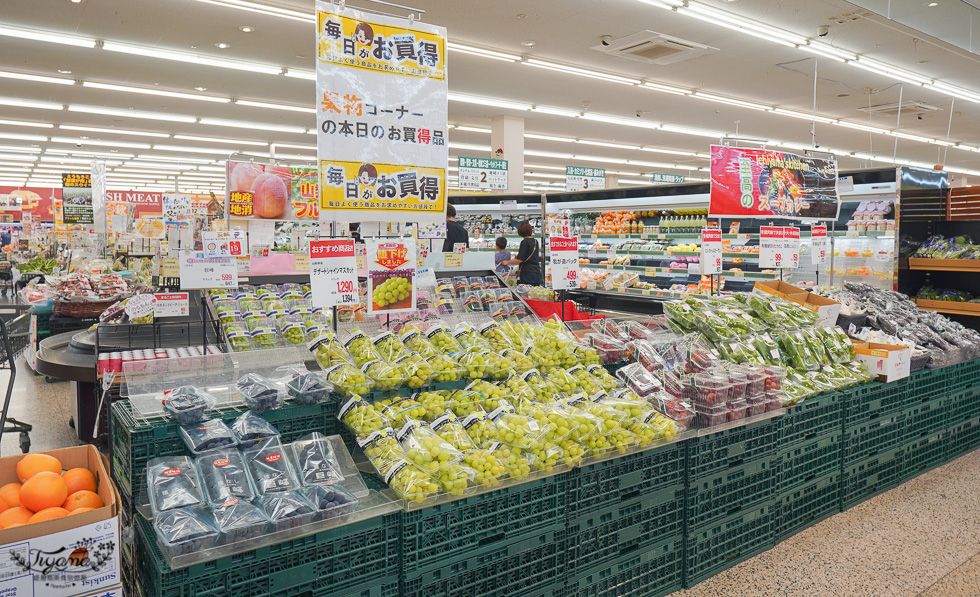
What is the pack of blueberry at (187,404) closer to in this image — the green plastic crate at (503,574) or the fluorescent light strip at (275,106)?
the green plastic crate at (503,574)

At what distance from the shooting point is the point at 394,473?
1.88 meters

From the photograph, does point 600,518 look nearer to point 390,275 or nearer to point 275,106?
point 390,275

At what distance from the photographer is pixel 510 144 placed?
12805 millimetres

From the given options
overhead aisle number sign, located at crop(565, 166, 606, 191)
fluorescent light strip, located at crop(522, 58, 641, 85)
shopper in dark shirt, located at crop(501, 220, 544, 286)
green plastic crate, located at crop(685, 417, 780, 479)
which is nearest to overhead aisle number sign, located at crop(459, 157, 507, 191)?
overhead aisle number sign, located at crop(565, 166, 606, 191)

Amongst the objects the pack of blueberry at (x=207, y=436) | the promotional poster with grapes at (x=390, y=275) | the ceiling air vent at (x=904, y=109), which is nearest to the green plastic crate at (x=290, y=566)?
the pack of blueberry at (x=207, y=436)

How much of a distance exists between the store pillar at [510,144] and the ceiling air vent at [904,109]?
658 cm

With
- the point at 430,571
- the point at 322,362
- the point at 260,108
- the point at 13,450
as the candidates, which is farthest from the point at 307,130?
the point at 430,571

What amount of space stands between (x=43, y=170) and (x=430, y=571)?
85.7 feet

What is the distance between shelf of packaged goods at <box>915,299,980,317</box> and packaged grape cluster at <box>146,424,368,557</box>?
582 cm

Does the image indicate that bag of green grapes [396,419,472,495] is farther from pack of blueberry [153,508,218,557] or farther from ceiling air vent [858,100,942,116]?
ceiling air vent [858,100,942,116]

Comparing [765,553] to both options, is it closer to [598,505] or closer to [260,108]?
[598,505]

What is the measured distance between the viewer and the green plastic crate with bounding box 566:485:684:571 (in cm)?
213

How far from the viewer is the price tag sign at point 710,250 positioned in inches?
180

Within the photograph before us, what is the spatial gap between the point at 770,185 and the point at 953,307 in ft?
7.97
